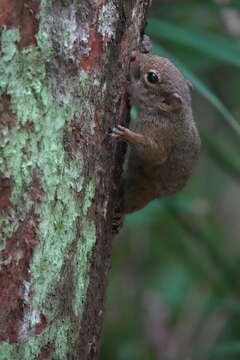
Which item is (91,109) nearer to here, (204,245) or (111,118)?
(111,118)

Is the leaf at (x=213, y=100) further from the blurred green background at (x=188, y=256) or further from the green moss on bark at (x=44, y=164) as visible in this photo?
the green moss on bark at (x=44, y=164)

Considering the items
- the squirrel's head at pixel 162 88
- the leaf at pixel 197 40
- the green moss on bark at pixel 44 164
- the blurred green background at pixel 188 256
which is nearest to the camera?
the green moss on bark at pixel 44 164

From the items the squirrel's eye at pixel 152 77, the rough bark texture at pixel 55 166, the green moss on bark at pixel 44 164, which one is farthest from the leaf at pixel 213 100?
the green moss on bark at pixel 44 164

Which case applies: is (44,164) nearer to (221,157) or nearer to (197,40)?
(197,40)

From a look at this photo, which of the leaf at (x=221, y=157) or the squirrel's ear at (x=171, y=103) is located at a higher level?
the squirrel's ear at (x=171, y=103)

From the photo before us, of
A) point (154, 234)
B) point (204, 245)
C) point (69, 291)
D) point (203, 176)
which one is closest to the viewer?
point (69, 291)

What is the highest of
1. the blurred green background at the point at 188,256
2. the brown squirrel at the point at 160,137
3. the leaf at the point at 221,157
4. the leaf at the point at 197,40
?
the leaf at the point at 197,40

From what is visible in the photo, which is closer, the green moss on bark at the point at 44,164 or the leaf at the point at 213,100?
the green moss on bark at the point at 44,164

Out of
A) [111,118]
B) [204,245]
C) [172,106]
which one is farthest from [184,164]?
[204,245]
